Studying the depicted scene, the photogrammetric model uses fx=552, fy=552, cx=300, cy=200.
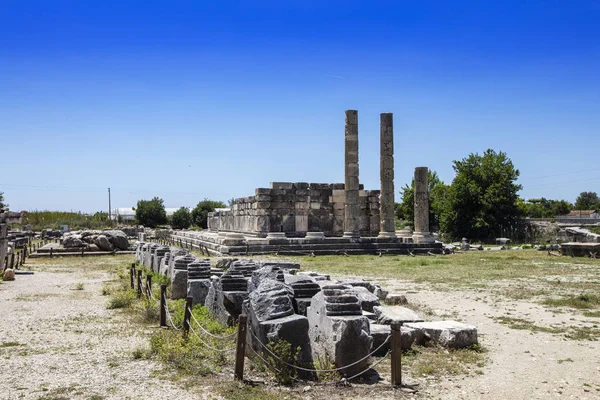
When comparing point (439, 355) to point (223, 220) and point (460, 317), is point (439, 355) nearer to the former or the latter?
point (460, 317)

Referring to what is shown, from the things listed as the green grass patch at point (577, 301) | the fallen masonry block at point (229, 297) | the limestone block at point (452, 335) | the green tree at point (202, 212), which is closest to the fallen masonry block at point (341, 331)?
the limestone block at point (452, 335)

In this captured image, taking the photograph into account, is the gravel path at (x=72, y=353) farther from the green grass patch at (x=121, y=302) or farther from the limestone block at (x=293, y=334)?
the limestone block at (x=293, y=334)

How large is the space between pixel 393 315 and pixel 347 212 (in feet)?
71.4

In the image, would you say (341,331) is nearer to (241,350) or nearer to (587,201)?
(241,350)

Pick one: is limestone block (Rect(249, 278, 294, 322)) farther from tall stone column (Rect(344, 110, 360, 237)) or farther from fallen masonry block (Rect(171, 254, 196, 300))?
tall stone column (Rect(344, 110, 360, 237))

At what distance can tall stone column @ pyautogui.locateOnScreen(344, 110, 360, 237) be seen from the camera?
31.0 m

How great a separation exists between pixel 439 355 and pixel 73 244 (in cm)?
2636

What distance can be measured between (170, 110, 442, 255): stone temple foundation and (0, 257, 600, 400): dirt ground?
1583 centimetres

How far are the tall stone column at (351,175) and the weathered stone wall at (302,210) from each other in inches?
62.4

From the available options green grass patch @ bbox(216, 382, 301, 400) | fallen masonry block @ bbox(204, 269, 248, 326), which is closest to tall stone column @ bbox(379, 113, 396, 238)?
fallen masonry block @ bbox(204, 269, 248, 326)

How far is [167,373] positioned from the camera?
732 cm

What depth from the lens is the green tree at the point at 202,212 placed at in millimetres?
71125

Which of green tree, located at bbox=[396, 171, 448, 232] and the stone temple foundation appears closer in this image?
the stone temple foundation

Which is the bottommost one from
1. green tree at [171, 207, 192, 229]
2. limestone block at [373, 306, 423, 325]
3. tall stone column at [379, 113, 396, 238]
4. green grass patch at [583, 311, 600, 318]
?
green grass patch at [583, 311, 600, 318]
